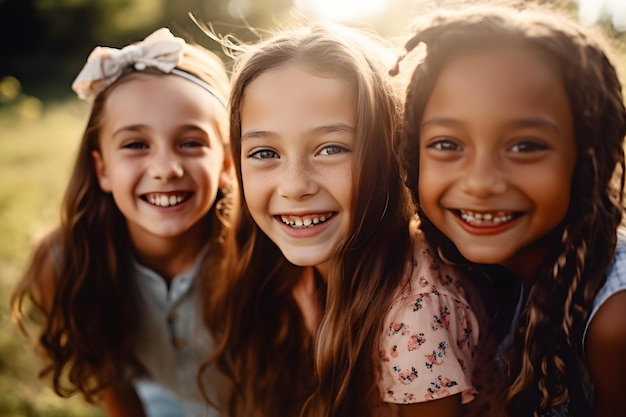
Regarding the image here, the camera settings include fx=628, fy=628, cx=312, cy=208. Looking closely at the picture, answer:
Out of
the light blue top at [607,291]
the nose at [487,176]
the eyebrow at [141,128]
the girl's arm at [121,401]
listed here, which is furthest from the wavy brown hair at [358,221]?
the girl's arm at [121,401]

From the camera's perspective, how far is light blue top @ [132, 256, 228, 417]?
268 cm

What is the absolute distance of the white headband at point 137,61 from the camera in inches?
96.1

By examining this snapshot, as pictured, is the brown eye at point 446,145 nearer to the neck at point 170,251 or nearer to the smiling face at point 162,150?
the smiling face at point 162,150

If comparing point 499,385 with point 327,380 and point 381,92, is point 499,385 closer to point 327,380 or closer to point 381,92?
point 327,380

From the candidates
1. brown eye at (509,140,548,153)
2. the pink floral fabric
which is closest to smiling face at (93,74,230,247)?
the pink floral fabric

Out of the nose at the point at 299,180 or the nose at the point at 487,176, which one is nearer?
the nose at the point at 487,176

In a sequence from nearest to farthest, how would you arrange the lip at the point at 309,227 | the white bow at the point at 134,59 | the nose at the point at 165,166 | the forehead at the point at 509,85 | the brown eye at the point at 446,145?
the forehead at the point at 509,85 < the brown eye at the point at 446,145 < the lip at the point at 309,227 < the nose at the point at 165,166 < the white bow at the point at 134,59

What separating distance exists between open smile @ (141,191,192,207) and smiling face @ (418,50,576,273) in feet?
3.49

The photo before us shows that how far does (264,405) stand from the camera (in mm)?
2459

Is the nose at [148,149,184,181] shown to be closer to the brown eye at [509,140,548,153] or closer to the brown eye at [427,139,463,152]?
the brown eye at [427,139,463,152]

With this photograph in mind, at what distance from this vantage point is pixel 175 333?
2732 mm

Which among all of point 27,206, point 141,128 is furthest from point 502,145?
point 27,206

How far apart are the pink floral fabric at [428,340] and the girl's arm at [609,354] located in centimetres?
34

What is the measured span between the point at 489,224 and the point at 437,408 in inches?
22.1
